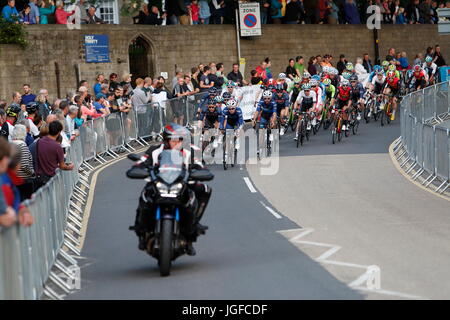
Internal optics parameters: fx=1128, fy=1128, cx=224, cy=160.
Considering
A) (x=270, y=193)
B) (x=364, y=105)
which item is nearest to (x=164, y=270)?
(x=270, y=193)

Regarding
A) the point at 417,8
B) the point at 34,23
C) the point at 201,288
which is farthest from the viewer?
the point at 417,8

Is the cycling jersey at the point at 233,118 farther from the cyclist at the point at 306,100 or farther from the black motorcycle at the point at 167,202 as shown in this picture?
the black motorcycle at the point at 167,202

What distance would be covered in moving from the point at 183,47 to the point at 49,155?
26476mm

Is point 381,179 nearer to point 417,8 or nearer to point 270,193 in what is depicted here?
point 270,193

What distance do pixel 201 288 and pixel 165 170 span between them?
1677 mm

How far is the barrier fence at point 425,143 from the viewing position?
71.9 ft

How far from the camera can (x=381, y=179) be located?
2412 cm

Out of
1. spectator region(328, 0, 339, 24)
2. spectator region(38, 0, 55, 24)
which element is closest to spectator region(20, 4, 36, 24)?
spectator region(38, 0, 55, 24)

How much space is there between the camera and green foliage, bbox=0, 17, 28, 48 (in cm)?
3438

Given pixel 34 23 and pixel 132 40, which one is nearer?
pixel 34 23

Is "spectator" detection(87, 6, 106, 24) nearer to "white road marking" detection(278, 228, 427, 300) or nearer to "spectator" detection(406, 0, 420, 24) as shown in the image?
"spectator" detection(406, 0, 420, 24)

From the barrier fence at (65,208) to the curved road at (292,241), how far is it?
1.15ft

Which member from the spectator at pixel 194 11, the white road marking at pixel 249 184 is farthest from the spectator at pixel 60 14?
the white road marking at pixel 249 184

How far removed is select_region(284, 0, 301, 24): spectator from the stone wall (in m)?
0.30
